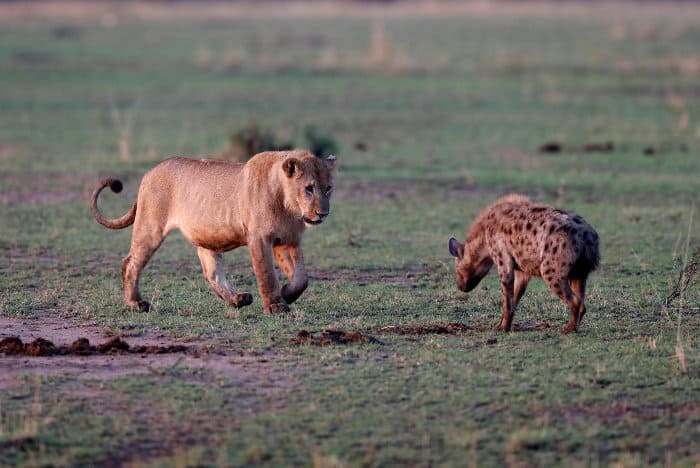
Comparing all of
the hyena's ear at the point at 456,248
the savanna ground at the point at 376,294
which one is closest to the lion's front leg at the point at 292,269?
the savanna ground at the point at 376,294

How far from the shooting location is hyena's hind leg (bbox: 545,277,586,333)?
25.8 ft

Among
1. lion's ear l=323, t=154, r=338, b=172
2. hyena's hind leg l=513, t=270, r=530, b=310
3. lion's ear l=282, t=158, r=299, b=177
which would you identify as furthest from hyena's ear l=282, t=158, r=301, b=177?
hyena's hind leg l=513, t=270, r=530, b=310

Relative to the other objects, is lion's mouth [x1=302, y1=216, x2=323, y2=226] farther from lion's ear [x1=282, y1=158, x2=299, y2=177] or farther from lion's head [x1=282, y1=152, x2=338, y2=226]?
lion's ear [x1=282, y1=158, x2=299, y2=177]

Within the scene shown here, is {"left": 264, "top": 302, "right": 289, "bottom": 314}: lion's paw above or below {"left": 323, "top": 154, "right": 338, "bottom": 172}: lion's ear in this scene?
below

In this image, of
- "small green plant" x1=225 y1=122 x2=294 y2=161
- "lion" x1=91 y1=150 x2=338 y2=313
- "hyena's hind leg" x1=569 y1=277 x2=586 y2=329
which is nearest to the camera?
"hyena's hind leg" x1=569 y1=277 x2=586 y2=329

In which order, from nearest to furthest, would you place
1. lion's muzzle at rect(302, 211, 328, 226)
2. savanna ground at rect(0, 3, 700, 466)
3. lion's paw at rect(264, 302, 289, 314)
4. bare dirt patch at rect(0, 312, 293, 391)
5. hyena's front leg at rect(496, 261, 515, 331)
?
savanna ground at rect(0, 3, 700, 466) → bare dirt patch at rect(0, 312, 293, 391) → hyena's front leg at rect(496, 261, 515, 331) → lion's muzzle at rect(302, 211, 328, 226) → lion's paw at rect(264, 302, 289, 314)

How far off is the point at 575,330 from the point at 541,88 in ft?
67.1

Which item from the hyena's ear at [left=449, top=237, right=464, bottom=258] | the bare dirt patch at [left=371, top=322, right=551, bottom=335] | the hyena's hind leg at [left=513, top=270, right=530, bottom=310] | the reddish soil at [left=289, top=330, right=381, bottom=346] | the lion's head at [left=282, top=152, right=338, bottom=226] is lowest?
the bare dirt patch at [left=371, top=322, right=551, bottom=335]

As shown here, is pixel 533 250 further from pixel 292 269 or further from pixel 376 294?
pixel 376 294

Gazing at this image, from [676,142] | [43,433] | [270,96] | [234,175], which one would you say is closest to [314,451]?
[43,433]

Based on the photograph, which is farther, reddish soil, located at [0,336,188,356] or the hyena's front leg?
the hyena's front leg

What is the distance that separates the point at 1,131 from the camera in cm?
2136

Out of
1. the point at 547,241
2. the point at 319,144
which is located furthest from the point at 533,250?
the point at 319,144

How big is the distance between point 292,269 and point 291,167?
837mm
